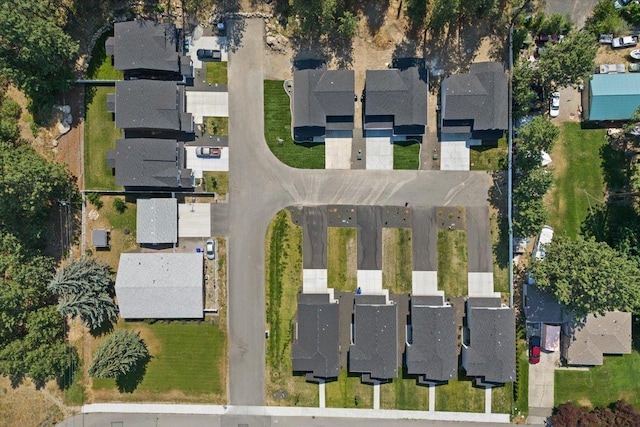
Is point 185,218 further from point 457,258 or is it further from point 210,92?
point 457,258

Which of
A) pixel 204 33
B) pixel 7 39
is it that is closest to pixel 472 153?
pixel 204 33

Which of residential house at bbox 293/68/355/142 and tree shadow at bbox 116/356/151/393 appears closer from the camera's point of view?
residential house at bbox 293/68/355/142

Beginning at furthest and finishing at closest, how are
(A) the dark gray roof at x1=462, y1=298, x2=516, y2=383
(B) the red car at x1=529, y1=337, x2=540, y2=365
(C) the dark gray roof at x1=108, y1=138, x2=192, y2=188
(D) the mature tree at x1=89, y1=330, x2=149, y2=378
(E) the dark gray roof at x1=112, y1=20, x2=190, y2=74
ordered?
(B) the red car at x1=529, y1=337, x2=540, y2=365
(C) the dark gray roof at x1=108, y1=138, x2=192, y2=188
(D) the mature tree at x1=89, y1=330, x2=149, y2=378
(A) the dark gray roof at x1=462, y1=298, x2=516, y2=383
(E) the dark gray roof at x1=112, y1=20, x2=190, y2=74

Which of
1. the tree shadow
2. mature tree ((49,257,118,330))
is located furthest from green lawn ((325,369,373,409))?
mature tree ((49,257,118,330))

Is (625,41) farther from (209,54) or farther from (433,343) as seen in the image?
(209,54)

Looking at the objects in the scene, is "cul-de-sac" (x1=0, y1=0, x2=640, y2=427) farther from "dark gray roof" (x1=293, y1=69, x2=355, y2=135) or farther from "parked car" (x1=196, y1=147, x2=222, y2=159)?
"parked car" (x1=196, y1=147, x2=222, y2=159)

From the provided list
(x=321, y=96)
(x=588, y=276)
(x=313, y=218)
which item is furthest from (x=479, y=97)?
(x=313, y=218)
